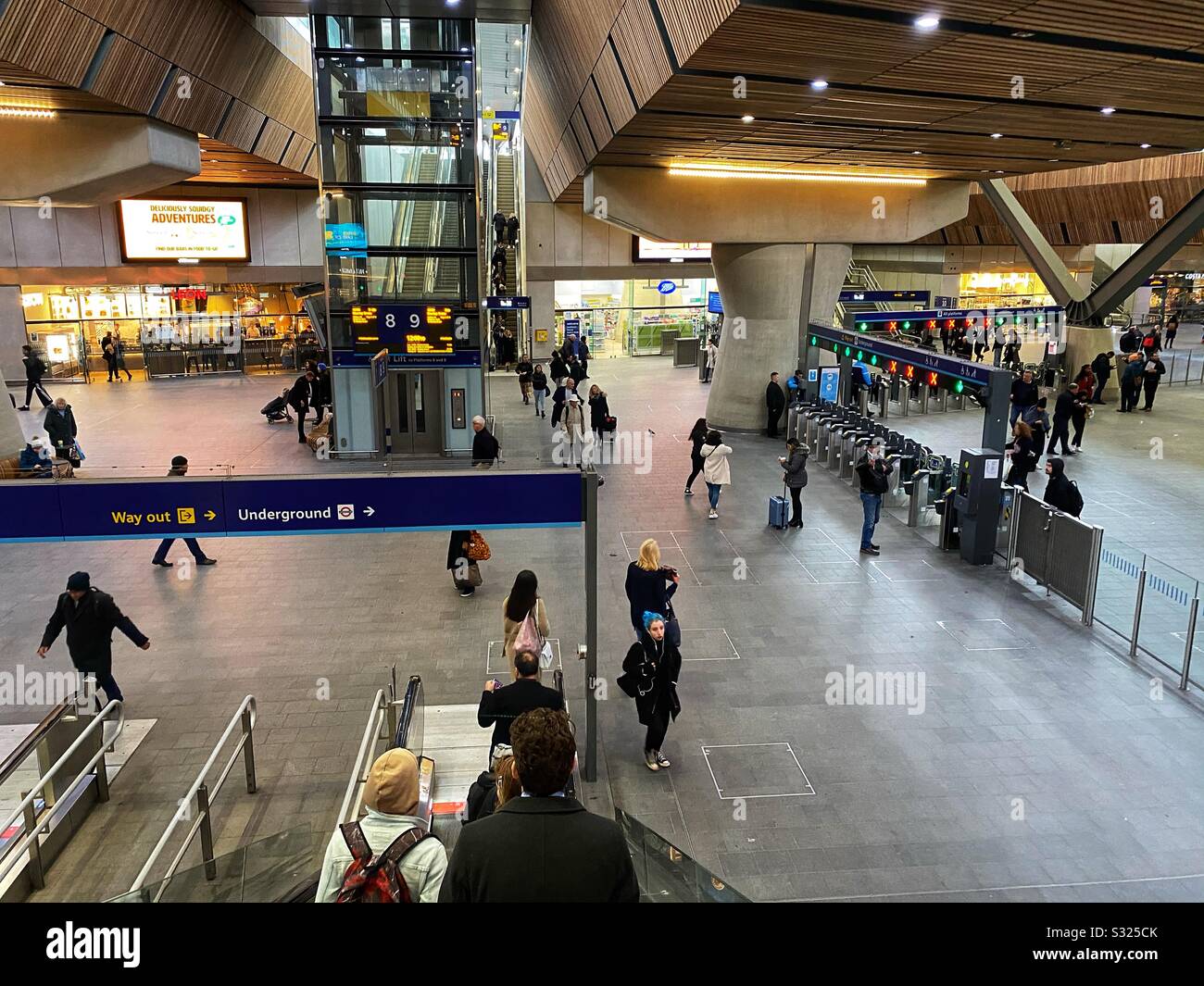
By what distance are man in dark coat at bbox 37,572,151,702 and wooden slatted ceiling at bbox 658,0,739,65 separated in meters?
7.13

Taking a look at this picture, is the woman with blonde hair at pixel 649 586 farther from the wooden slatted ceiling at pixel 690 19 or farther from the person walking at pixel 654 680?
the wooden slatted ceiling at pixel 690 19

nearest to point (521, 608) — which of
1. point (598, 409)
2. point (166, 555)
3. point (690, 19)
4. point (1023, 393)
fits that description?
point (690, 19)

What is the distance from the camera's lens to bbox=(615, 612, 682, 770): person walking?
6.45 metres

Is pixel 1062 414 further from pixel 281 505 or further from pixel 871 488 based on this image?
pixel 281 505

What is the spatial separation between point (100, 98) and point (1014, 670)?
14.0 metres

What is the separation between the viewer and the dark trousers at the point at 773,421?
63.5ft

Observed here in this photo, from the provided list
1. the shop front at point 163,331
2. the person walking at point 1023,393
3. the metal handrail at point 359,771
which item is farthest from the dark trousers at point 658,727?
the shop front at point 163,331

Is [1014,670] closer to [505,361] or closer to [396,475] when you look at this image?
[396,475]

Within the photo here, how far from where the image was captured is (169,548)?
1202 cm

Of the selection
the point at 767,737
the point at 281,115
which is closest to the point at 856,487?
the point at 767,737

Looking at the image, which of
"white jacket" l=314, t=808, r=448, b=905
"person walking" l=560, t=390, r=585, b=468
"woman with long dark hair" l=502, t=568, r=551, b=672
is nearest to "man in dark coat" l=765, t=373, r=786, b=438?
"person walking" l=560, t=390, r=585, b=468

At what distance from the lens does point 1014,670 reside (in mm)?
8305

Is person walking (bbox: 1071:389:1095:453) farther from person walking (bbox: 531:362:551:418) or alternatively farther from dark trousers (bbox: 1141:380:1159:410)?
person walking (bbox: 531:362:551:418)

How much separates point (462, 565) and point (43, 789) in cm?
513
